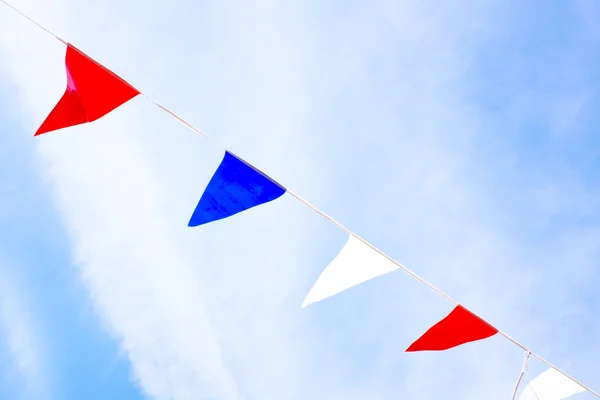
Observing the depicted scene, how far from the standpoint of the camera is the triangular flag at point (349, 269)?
4191 mm

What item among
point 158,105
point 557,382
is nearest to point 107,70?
point 158,105

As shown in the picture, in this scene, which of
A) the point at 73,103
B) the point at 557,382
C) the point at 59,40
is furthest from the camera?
the point at 557,382

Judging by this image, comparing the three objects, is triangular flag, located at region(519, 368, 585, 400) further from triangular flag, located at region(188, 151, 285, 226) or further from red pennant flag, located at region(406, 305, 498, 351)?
triangular flag, located at region(188, 151, 285, 226)

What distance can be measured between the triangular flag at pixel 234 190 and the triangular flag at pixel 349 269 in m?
0.73

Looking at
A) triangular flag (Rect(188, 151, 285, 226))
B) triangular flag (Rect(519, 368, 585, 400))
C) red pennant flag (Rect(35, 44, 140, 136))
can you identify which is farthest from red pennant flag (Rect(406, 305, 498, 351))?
red pennant flag (Rect(35, 44, 140, 136))

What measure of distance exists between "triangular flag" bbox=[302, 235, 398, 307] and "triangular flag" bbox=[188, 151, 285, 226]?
0.73 m

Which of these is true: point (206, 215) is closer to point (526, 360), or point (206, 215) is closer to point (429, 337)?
point (429, 337)

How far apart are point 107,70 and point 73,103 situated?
40cm

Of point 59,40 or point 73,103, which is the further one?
point 73,103

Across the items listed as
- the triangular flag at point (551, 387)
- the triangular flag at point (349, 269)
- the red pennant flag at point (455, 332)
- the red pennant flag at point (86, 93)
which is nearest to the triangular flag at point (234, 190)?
the triangular flag at point (349, 269)

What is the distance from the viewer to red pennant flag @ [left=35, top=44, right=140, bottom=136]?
13.4 ft

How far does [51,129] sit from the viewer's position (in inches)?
162

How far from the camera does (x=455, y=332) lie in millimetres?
4469

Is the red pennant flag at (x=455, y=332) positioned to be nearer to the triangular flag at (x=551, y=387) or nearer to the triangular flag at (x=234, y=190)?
the triangular flag at (x=551, y=387)
